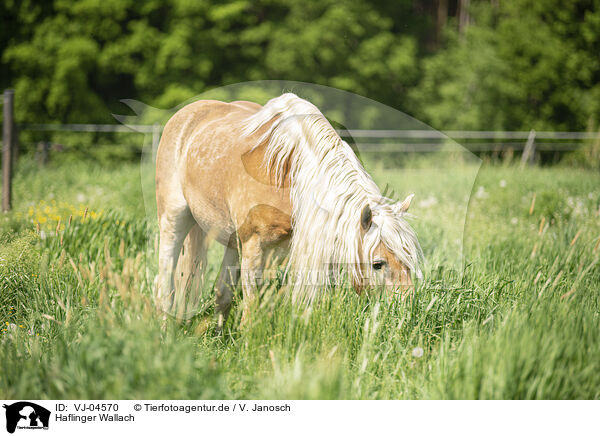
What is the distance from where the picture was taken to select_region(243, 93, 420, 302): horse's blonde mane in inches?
87.0

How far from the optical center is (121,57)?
11117 mm

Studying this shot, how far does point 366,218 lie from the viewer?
2189 millimetres

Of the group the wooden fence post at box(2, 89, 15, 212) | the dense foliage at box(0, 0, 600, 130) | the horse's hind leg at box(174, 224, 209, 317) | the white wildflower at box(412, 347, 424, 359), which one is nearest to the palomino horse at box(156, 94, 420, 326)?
the horse's hind leg at box(174, 224, 209, 317)

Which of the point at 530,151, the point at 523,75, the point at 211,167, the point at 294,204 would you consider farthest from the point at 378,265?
the point at 523,75

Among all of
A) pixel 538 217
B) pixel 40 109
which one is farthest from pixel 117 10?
pixel 538 217

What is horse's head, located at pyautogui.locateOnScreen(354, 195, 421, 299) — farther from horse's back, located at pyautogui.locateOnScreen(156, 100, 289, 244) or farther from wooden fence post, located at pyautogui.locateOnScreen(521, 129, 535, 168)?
wooden fence post, located at pyautogui.locateOnScreen(521, 129, 535, 168)

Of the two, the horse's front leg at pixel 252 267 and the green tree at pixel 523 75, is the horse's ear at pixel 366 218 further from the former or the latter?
the green tree at pixel 523 75

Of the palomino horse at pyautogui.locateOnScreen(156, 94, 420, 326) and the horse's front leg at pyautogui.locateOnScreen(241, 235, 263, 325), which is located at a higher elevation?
the palomino horse at pyautogui.locateOnScreen(156, 94, 420, 326)

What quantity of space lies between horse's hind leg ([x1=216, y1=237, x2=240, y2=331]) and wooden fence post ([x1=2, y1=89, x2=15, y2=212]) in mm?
3062

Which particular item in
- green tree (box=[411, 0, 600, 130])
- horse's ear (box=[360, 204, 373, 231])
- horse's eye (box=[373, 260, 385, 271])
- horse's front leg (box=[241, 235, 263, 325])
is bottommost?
horse's front leg (box=[241, 235, 263, 325])

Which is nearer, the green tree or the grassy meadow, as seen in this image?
the grassy meadow

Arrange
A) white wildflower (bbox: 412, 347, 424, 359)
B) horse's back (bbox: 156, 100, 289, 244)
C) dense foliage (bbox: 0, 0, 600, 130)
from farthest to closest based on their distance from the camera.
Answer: dense foliage (bbox: 0, 0, 600, 130)
horse's back (bbox: 156, 100, 289, 244)
white wildflower (bbox: 412, 347, 424, 359)
